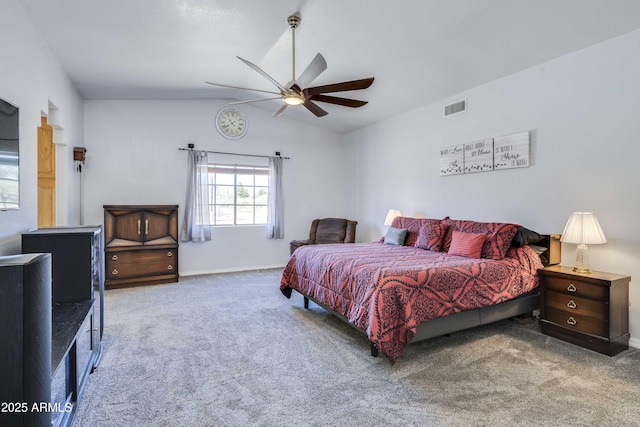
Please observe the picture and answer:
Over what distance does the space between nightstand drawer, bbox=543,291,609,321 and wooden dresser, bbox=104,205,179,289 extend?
Answer: 4821 millimetres

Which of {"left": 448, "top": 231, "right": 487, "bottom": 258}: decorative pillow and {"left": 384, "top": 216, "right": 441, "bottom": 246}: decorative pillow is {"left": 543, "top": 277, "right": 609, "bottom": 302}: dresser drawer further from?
{"left": 384, "top": 216, "right": 441, "bottom": 246}: decorative pillow

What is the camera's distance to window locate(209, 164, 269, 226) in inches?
229

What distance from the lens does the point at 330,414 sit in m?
1.91

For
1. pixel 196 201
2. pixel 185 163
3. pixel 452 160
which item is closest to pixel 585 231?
pixel 452 160

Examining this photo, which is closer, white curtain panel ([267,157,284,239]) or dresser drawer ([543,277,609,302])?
dresser drawer ([543,277,609,302])

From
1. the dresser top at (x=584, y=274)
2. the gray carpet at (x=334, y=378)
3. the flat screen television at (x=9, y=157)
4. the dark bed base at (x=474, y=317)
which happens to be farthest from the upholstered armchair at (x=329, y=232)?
the flat screen television at (x=9, y=157)

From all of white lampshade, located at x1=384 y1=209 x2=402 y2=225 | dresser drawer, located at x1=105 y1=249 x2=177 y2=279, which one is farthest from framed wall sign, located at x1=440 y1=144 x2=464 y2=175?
dresser drawer, located at x1=105 y1=249 x2=177 y2=279

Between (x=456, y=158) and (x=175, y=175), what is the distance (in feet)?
14.3

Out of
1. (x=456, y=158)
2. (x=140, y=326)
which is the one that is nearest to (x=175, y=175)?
(x=140, y=326)

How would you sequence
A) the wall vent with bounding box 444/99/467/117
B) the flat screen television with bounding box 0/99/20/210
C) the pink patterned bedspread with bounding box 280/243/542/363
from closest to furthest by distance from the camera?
the flat screen television with bounding box 0/99/20/210 → the pink patterned bedspread with bounding box 280/243/542/363 → the wall vent with bounding box 444/99/467/117

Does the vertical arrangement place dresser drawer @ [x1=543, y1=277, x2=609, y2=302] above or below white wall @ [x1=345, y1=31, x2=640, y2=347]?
below

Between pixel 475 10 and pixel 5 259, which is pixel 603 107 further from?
pixel 5 259

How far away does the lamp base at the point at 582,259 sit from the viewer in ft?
9.71

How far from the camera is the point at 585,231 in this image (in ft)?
9.23
